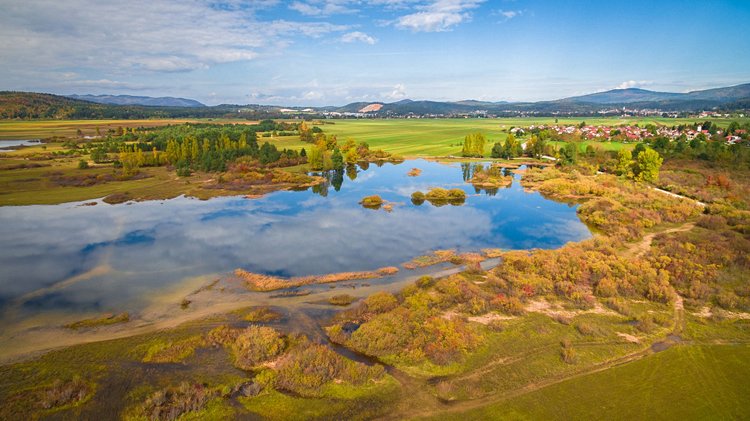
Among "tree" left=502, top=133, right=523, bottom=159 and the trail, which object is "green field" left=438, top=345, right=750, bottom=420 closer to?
the trail

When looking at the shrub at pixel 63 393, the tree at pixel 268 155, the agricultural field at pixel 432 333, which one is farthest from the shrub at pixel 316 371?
the tree at pixel 268 155

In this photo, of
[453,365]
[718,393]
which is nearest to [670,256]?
[718,393]

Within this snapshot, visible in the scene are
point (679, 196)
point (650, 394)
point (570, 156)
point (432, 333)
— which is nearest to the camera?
point (650, 394)

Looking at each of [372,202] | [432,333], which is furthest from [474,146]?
[432,333]

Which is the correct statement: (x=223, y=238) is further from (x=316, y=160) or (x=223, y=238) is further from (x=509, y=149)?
(x=509, y=149)

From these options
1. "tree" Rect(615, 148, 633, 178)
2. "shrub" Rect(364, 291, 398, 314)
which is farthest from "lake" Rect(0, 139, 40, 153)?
"tree" Rect(615, 148, 633, 178)

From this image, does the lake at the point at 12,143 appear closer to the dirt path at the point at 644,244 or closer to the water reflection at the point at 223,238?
the water reflection at the point at 223,238

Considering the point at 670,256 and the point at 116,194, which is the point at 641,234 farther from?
the point at 116,194
